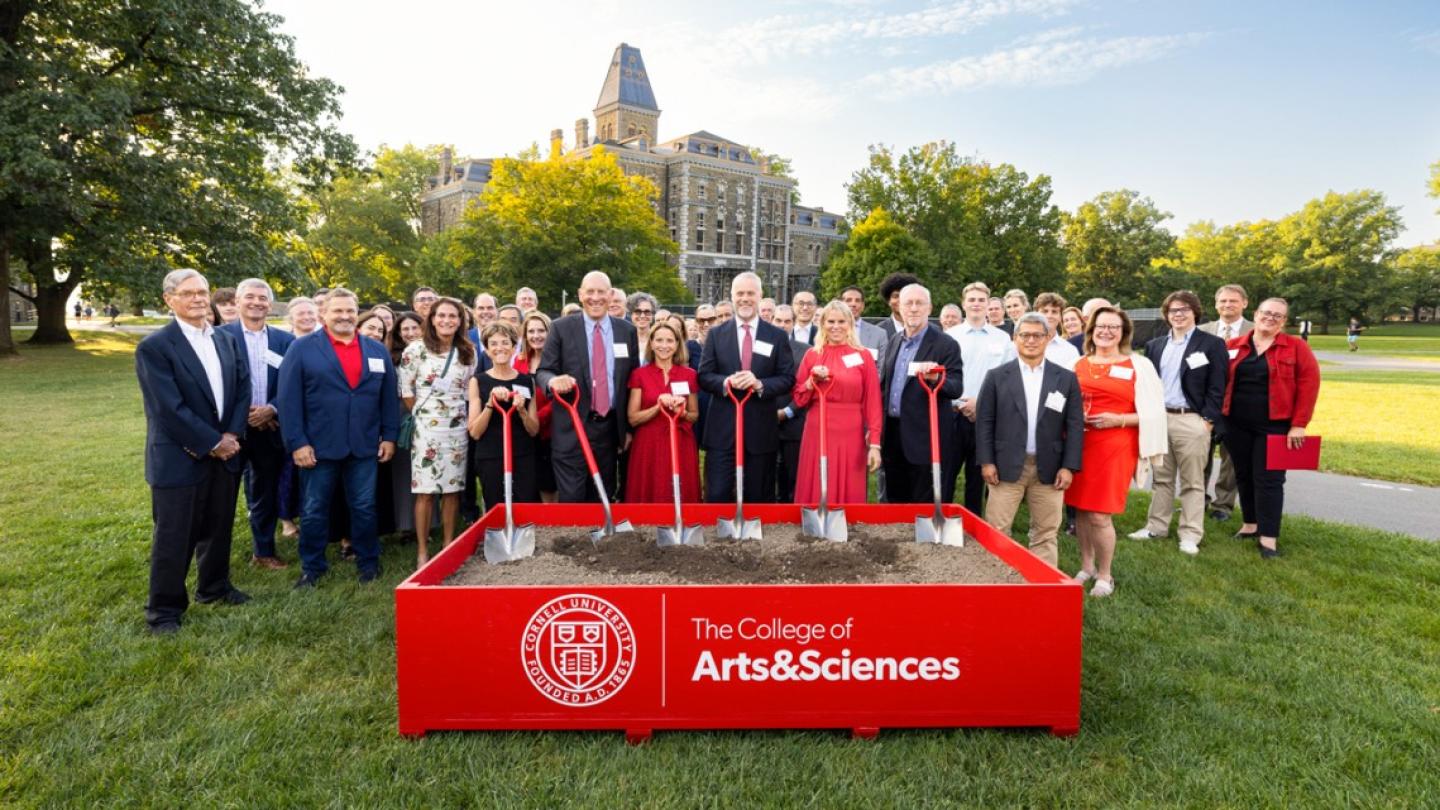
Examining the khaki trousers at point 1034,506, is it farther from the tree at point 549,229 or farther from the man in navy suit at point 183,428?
the tree at point 549,229

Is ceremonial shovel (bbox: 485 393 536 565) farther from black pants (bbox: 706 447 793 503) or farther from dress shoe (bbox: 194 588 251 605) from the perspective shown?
dress shoe (bbox: 194 588 251 605)

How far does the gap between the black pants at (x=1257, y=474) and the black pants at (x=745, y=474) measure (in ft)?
11.6

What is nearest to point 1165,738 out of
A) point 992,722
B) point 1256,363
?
point 992,722

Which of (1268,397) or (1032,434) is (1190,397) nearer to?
(1268,397)

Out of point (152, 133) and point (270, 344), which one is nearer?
point (270, 344)

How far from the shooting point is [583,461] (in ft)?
14.6

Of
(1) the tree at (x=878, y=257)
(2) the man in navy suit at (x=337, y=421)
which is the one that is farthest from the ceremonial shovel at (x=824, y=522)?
(1) the tree at (x=878, y=257)

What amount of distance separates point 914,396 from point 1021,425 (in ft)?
2.76

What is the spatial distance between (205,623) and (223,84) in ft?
59.7

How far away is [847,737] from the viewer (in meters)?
2.74

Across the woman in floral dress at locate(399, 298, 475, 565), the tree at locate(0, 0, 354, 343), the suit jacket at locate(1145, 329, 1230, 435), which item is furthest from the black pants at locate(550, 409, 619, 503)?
the tree at locate(0, 0, 354, 343)

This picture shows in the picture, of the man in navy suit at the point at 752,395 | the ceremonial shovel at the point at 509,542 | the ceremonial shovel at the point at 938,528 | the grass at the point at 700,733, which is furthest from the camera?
the man in navy suit at the point at 752,395

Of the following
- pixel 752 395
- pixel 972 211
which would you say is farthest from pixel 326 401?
pixel 972 211

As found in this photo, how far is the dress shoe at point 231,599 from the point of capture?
4.00m
